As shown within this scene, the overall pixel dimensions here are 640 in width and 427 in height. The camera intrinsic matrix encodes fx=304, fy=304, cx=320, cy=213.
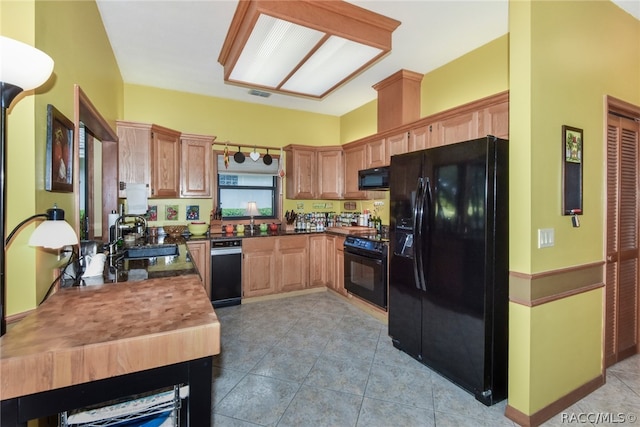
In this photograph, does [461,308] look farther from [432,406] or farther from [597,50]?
[597,50]

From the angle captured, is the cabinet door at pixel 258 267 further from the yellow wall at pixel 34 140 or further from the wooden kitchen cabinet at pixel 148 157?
the yellow wall at pixel 34 140

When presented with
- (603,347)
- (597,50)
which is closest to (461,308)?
(603,347)

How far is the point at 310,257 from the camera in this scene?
14.8 feet

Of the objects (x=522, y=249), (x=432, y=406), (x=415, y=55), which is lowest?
(x=432, y=406)

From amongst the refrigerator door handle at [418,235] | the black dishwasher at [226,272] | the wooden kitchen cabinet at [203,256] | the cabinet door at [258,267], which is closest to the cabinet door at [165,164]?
the wooden kitchen cabinet at [203,256]

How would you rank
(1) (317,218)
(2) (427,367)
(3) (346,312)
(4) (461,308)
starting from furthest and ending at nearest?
1. (1) (317,218)
2. (3) (346,312)
3. (2) (427,367)
4. (4) (461,308)

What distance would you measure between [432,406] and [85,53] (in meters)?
3.42

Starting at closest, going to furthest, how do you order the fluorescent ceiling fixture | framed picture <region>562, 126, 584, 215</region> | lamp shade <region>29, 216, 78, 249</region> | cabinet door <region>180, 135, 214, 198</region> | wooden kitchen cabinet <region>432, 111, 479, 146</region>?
lamp shade <region>29, 216, 78, 249</region>, framed picture <region>562, 126, 584, 215</region>, the fluorescent ceiling fixture, wooden kitchen cabinet <region>432, 111, 479, 146</region>, cabinet door <region>180, 135, 214, 198</region>

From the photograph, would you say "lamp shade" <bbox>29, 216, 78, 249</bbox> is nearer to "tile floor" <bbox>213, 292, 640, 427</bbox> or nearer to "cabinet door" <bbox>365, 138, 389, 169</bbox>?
"tile floor" <bbox>213, 292, 640, 427</bbox>

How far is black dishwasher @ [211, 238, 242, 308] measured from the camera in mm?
3908

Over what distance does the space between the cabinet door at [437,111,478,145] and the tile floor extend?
2.05 meters

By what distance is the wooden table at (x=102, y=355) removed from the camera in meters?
0.91

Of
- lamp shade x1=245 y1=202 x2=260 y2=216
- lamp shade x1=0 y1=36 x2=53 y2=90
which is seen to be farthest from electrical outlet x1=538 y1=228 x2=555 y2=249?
lamp shade x1=245 y1=202 x2=260 y2=216

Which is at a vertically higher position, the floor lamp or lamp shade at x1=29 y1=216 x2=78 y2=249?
the floor lamp
